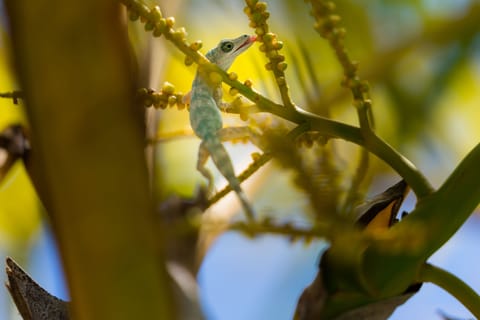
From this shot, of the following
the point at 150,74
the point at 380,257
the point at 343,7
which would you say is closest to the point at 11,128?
the point at 150,74

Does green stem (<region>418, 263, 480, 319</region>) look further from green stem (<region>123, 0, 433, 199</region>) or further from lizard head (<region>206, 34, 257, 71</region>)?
lizard head (<region>206, 34, 257, 71</region>)

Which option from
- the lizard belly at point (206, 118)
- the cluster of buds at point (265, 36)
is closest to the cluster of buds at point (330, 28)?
the cluster of buds at point (265, 36)

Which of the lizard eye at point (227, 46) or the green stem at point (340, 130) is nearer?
the green stem at point (340, 130)

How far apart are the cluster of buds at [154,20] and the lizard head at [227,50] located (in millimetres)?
177

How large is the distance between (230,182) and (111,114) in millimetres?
136

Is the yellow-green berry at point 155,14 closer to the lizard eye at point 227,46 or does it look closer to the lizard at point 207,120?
the lizard at point 207,120

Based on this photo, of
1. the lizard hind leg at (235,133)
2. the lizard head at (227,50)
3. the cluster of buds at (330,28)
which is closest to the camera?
the cluster of buds at (330,28)

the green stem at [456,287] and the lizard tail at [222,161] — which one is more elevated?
the lizard tail at [222,161]

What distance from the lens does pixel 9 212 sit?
2.03 metres

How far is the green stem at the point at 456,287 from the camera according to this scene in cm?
89

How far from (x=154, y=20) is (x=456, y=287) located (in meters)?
0.40

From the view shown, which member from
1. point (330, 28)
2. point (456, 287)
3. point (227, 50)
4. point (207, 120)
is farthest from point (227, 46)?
point (456, 287)

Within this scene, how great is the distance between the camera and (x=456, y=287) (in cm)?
90

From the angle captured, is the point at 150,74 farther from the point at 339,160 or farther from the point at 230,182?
the point at 339,160
